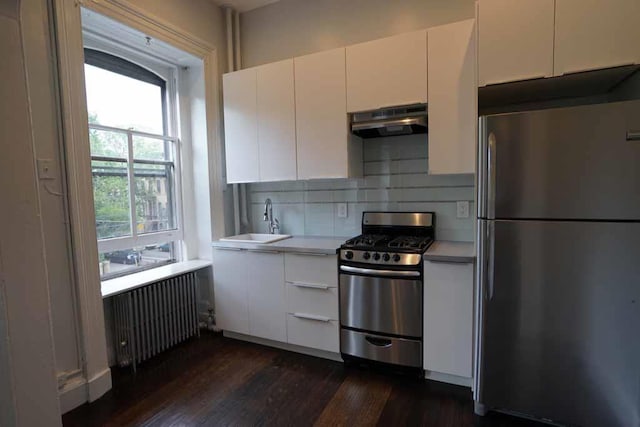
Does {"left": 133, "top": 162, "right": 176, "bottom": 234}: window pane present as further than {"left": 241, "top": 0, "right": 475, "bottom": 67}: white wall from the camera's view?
Yes

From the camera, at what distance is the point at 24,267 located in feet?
4.82

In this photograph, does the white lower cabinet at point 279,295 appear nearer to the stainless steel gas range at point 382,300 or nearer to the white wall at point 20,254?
Result: the stainless steel gas range at point 382,300

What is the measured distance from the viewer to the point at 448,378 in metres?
2.21

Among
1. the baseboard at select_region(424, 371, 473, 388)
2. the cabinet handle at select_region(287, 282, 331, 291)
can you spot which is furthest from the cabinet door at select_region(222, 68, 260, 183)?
the baseboard at select_region(424, 371, 473, 388)

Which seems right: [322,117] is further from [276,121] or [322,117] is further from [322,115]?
[276,121]

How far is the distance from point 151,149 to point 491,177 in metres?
2.68

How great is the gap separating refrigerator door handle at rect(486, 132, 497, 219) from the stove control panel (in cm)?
56

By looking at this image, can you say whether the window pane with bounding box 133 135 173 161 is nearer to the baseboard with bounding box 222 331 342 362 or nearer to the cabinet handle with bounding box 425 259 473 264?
the baseboard with bounding box 222 331 342 362

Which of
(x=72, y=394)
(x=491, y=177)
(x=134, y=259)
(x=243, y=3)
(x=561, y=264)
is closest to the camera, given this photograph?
(x=561, y=264)

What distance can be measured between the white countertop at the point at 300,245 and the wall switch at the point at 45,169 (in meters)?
1.27

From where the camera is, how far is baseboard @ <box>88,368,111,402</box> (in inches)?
82.4

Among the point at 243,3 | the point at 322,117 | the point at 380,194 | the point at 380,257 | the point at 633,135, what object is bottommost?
the point at 380,257

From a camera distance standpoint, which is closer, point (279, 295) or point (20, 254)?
point (20, 254)

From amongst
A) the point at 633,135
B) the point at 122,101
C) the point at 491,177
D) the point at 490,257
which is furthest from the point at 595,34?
the point at 122,101
